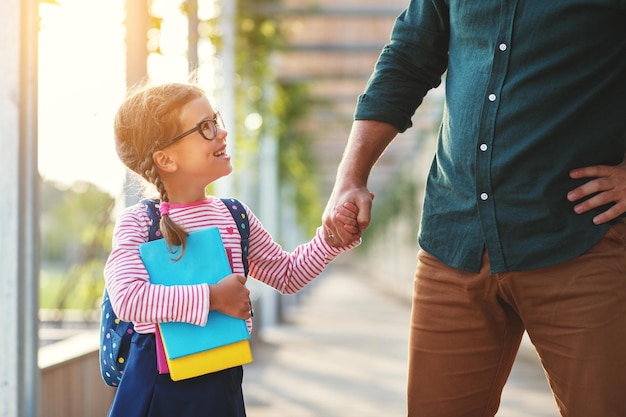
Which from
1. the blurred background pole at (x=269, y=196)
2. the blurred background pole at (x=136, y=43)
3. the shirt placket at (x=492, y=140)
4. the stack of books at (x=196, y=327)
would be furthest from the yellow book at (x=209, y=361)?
the blurred background pole at (x=269, y=196)

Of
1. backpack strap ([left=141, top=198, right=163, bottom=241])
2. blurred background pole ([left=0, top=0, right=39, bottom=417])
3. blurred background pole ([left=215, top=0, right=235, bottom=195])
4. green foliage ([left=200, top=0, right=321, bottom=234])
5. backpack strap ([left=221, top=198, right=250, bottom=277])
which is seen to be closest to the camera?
backpack strap ([left=141, top=198, right=163, bottom=241])

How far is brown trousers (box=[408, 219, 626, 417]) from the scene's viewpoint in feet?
5.10

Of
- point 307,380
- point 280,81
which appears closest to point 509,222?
point 307,380

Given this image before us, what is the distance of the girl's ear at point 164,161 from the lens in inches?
71.1

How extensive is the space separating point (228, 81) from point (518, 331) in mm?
5425

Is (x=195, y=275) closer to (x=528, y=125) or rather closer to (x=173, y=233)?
(x=173, y=233)

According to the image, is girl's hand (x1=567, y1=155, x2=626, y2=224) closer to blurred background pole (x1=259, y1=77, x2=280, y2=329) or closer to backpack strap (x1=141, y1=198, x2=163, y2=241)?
backpack strap (x1=141, y1=198, x2=163, y2=241)

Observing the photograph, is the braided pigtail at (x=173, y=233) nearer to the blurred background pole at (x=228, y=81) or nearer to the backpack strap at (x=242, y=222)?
the backpack strap at (x=242, y=222)

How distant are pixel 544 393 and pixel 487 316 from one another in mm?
3736

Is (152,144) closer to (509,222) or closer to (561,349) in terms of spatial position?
(509,222)

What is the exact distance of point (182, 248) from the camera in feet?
5.65

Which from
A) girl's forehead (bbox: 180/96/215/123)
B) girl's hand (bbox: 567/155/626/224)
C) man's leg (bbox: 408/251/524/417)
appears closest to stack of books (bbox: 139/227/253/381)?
girl's forehead (bbox: 180/96/215/123)

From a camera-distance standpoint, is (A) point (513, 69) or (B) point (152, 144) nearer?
(A) point (513, 69)

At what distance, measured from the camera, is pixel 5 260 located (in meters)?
2.43
